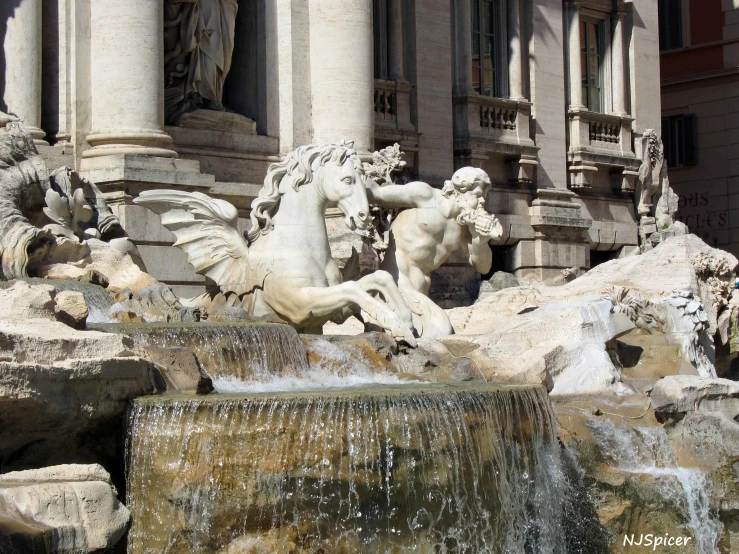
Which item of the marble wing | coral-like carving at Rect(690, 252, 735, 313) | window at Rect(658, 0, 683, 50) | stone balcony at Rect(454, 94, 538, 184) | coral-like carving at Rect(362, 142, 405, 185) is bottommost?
coral-like carving at Rect(690, 252, 735, 313)

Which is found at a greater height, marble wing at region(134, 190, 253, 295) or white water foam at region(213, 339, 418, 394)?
marble wing at region(134, 190, 253, 295)

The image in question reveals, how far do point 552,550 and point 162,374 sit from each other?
3.26m

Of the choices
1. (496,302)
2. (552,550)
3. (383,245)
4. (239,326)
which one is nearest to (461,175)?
(383,245)

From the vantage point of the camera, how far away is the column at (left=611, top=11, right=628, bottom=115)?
84.4 feet

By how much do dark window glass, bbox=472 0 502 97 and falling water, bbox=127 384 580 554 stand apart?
13.5 m

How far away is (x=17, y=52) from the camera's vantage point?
50.7 feet

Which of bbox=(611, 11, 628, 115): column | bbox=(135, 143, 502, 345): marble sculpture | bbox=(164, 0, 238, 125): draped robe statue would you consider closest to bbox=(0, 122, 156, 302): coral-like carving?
bbox=(135, 143, 502, 345): marble sculpture

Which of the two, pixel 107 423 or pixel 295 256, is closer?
pixel 107 423

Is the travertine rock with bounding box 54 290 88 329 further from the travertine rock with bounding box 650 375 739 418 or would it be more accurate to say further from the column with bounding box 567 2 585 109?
the column with bounding box 567 2 585 109

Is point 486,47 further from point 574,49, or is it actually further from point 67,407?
point 67,407

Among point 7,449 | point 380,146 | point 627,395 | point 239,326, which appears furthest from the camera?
point 380,146

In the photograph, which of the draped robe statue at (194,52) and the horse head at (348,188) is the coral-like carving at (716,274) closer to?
the horse head at (348,188)

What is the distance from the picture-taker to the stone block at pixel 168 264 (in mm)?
15445

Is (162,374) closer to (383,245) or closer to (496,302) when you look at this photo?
(383,245)
